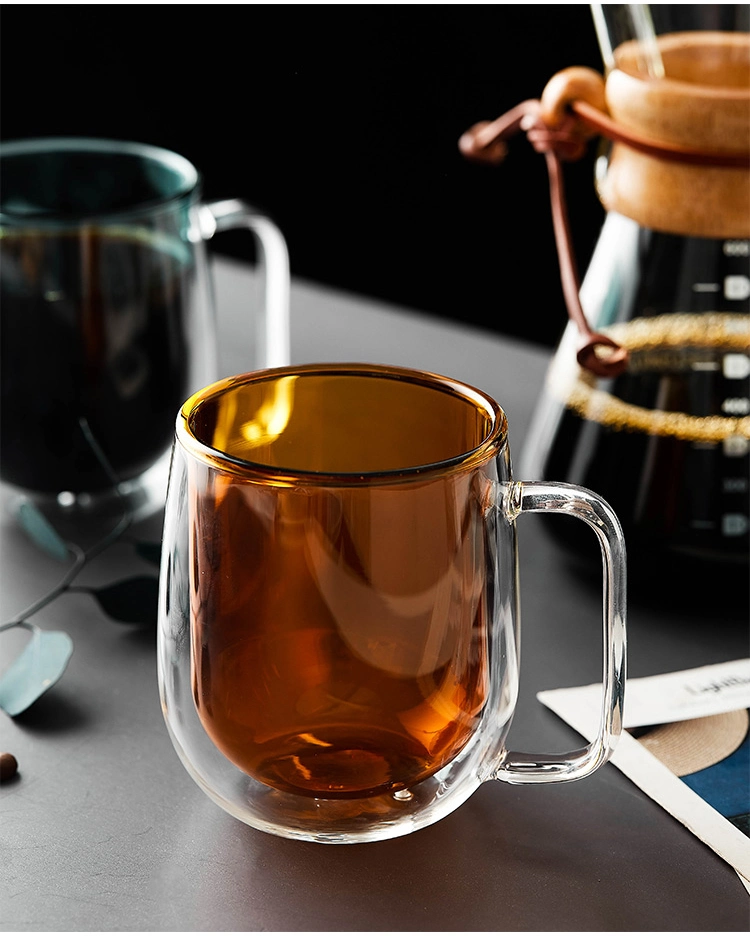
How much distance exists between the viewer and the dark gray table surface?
17.6 inches

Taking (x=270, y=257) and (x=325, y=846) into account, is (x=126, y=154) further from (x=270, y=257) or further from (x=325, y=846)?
(x=325, y=846)

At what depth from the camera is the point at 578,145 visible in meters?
0.66

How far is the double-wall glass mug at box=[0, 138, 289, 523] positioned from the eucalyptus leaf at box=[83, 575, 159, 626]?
0.33 feet

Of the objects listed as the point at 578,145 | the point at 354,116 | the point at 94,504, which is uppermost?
the point at 578,145

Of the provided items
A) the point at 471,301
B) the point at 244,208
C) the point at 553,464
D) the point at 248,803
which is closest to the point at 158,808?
the point at 248,803

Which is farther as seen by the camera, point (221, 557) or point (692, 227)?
point (692, 227)

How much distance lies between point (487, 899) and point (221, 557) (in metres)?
0.16

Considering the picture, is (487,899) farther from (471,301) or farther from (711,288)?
(471,301)

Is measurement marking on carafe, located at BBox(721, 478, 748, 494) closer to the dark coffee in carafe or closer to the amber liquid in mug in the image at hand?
the dark coffee in carafe

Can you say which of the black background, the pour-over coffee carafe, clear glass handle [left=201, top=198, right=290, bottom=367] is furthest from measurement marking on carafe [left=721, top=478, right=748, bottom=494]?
the black background

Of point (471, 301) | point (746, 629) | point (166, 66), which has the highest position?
point (166, 66)

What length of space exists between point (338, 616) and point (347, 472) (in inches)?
2.3

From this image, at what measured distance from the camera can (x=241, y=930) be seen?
440 mm

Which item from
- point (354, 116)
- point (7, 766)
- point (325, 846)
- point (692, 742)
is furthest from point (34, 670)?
point (354, 116)
